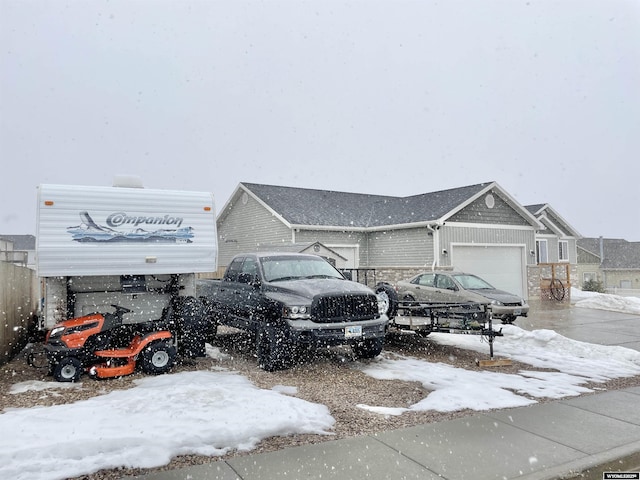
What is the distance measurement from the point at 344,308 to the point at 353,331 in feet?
1.27

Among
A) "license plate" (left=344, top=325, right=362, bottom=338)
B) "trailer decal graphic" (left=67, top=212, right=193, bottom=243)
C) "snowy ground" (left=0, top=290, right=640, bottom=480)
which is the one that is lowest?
"snowy ground" (left=0, top=290, right=640, bottom=480)

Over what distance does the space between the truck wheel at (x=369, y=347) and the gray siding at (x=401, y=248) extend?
12.0 metres

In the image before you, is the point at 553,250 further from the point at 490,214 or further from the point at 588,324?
the point at 588,324

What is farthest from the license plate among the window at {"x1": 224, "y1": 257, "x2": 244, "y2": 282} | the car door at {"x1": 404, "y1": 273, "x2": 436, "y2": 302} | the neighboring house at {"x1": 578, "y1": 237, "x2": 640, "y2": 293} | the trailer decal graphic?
the neighboring house at {"x1": 578, "y1": 237, "x2": 640, "y2": 293}

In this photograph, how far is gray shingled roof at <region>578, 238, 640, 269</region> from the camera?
57106 millimetres

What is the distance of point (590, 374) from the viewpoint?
7504 millimetres

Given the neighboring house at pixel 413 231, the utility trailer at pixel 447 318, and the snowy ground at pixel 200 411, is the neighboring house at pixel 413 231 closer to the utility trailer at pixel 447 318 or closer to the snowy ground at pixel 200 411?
the utility trailer at pixel 447 318

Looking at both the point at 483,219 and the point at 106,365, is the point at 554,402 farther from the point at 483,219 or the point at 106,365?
the point at 483,219

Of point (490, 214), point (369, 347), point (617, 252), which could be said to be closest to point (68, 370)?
point (369, 347)

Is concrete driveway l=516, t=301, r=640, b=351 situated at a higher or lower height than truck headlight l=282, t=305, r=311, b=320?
lower

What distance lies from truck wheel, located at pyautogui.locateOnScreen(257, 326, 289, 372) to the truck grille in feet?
1.96

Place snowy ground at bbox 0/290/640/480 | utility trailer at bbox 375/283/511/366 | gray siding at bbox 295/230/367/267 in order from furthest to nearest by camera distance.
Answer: gray siding at bbox 295/230/367/267 < utility trailer at bbox 375/283/511/366 < snowy ground at bbox 0/290/640/480

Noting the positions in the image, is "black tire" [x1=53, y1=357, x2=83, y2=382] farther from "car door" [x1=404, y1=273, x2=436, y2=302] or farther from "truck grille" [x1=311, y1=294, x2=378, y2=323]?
"car door" [x1=404, y1=273, x2=436, y2=302]

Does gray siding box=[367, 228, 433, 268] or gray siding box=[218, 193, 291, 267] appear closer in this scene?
gray siding box=[367, 228, 433, 268]
